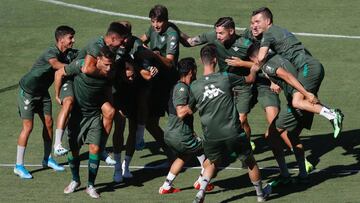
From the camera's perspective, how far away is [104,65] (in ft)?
53.4

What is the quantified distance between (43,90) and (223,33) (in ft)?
10.6

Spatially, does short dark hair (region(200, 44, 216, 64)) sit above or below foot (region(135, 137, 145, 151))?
above

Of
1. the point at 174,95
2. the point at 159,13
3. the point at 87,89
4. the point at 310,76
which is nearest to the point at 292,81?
the point at 310,76

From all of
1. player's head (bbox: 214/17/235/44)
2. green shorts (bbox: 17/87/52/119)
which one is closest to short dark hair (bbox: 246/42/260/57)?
player's head (bbox: 214/17/235/44)

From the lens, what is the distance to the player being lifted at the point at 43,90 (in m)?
17.7

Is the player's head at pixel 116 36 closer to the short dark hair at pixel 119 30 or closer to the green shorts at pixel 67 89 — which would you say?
the short dark hair at pixel 119 30

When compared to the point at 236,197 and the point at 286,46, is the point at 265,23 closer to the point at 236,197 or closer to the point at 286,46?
the point at 286,46

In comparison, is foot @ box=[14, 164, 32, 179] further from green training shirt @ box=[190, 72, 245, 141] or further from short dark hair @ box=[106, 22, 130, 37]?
green training shirt @ box=[190, 72, 245, 141]

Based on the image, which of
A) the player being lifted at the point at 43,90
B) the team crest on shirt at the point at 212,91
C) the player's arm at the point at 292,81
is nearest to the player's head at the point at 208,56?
the team crest on shirt at the point at 212,91

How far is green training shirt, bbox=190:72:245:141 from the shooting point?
15633 millimetres

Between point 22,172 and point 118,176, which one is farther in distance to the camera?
point 22,172

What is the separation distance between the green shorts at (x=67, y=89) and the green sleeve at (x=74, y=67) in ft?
1.17

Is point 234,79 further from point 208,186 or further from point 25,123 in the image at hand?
point 25,123

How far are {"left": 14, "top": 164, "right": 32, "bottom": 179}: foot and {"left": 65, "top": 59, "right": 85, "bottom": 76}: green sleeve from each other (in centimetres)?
192
